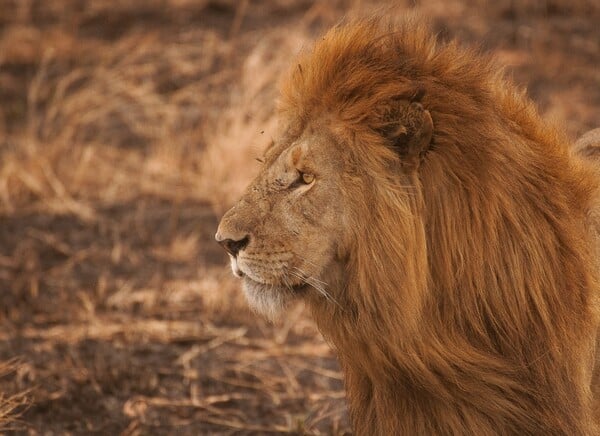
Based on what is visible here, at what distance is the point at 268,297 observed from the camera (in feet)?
9.84

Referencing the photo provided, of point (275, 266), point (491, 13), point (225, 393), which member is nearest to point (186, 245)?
point (225, 393)

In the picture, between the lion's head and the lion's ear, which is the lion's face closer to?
the lion's head

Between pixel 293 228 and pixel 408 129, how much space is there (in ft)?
1.35

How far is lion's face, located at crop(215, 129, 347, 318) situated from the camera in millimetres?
2891

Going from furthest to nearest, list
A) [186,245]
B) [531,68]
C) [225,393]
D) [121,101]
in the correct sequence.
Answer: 1. [531,68]
2. [121,101]
3. [186,245]
4. [225,393]

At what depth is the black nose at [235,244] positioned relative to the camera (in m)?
2.94

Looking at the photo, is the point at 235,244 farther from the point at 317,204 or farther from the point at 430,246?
the point at 430,246

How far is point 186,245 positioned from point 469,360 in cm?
343

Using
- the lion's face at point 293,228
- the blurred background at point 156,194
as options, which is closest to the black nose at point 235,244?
the lion's face at point 293,228

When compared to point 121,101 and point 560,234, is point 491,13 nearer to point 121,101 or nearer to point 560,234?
point 121,101

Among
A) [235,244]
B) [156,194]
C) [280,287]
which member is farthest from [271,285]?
[156,194]

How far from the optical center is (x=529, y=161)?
9.63ft

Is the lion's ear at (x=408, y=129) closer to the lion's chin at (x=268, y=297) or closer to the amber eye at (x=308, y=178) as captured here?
the amber eye at (x=308, y=178)

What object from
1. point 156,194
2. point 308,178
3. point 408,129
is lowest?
point 156,194
